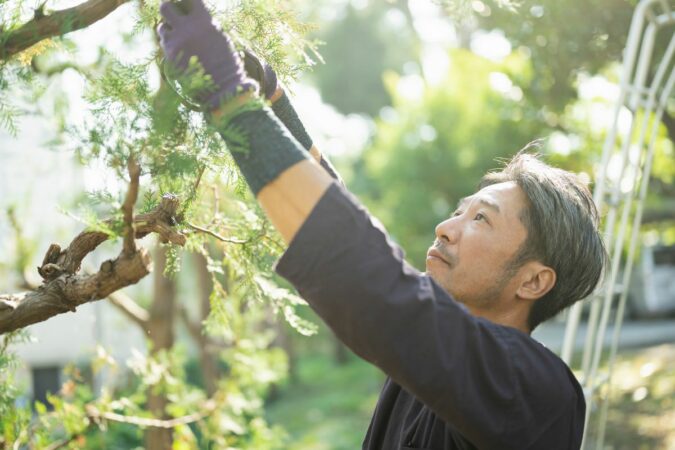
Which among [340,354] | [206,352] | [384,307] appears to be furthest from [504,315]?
[340,354]

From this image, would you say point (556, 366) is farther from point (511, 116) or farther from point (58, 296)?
point (511, 116)

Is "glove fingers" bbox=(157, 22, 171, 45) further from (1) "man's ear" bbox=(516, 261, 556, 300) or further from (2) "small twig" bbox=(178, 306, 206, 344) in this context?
(2) "small twig" bbox=(178, 306, 206, 344)

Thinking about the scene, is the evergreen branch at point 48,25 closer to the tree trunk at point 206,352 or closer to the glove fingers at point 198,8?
the glove fingers at point 198,8

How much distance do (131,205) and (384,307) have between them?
44 centimetres

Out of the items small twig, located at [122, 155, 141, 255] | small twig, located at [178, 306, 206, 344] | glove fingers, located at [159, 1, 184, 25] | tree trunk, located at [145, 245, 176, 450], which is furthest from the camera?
small twig, located at [178, 306, 206, 344]

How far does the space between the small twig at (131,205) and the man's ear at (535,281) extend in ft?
2.91

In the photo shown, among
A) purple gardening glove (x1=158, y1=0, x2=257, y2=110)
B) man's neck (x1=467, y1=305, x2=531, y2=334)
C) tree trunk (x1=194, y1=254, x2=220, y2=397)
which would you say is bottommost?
tree trunk (x1=194, y1=254, x2=220, y2=397)

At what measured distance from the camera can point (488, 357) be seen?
52.2 inches

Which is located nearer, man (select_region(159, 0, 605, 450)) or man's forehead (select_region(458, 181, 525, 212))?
man (select_region(159, 0, 605, 450))

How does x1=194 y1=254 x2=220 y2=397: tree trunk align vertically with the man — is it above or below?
below

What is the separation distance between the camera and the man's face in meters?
1.67

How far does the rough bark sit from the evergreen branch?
1.25 ft

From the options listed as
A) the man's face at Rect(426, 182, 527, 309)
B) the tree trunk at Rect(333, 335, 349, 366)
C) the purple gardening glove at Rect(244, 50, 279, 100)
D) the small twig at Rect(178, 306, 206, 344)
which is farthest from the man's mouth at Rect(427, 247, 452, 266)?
the tree trunk at Rect(333, 335, 349, 366)

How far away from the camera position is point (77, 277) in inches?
58.7
